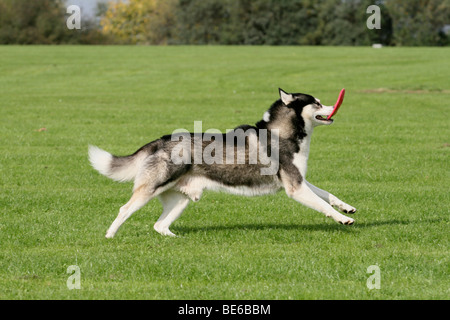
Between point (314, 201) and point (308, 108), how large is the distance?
1.18 meters

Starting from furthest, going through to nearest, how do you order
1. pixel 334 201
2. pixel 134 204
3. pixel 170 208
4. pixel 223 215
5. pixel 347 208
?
1. pixel 223 215
2. pixel 170 208
3. pixel 334 201
4. pixel 347 208
5. pixel 134 204

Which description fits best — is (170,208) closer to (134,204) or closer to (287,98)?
(134,204)

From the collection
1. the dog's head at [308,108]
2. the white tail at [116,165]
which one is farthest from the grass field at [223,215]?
the dog's head at [308,108]

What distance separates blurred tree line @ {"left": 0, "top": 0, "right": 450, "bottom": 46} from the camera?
69.8 metres

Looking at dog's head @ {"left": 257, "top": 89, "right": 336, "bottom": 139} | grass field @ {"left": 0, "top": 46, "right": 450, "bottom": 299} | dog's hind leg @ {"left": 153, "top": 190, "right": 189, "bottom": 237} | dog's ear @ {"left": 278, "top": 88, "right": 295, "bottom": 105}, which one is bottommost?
grass field @ {"left": 0, "top": 46, "right": 450, "bottom": 299}

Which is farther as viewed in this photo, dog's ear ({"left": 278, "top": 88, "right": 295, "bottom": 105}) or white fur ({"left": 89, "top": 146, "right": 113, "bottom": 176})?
dog's ear ({"left": 278, "top": 88, "right": 295, "bottom": 105})

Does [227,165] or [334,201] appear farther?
[334,201]

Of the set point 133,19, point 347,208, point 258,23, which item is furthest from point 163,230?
point 133,19

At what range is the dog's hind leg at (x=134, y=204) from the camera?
→ 805 centimetres

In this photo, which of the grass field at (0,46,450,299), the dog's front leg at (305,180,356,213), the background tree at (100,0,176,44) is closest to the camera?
the grass field at (0,46,450,299)

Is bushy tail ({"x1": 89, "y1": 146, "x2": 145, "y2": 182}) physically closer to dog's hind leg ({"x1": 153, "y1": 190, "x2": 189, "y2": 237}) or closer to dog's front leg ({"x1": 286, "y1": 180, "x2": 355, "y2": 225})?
dog's hind leg ({"x1": 153, "y1": 190, "x2": 189, "y2": 237})

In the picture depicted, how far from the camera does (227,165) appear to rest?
8.29 meters

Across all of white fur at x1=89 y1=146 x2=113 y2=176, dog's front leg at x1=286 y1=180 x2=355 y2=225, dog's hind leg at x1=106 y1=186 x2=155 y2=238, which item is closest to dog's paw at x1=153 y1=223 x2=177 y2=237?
dog's hind leg at x1=106 y1=186 x2=155 y2=238

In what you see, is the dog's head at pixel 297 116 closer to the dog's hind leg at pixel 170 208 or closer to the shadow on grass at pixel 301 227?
the shadow on grass at pixel 301 227
